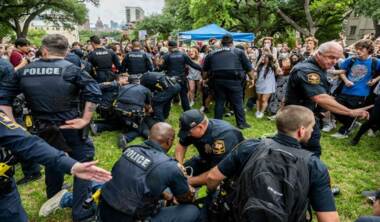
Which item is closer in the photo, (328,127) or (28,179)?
(28,179)

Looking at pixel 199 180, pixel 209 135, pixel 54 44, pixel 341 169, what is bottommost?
pixel 341 169

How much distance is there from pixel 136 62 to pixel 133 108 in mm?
2529

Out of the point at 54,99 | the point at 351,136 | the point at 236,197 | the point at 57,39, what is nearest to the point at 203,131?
the point at 236,197

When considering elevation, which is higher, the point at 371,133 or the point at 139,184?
the point at 139,184

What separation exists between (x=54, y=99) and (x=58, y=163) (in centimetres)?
152

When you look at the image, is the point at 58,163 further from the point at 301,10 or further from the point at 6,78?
the point at 301,10

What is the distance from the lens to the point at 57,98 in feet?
11.3

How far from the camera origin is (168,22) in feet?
195

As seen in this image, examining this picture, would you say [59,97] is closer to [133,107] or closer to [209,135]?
[209,135]

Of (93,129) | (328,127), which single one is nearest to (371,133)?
(328,127)

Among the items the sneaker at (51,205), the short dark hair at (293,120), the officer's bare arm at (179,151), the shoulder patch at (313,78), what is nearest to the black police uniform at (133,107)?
the sneaker at (51,205)

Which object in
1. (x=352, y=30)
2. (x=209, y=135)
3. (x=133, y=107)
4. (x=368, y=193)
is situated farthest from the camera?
(x=352, y=30)

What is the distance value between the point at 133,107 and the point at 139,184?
143 inches

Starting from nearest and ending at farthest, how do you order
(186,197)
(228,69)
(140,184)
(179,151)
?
1. (140,184)
2. (186,197)
3. (179,151)
4. (228,69)
